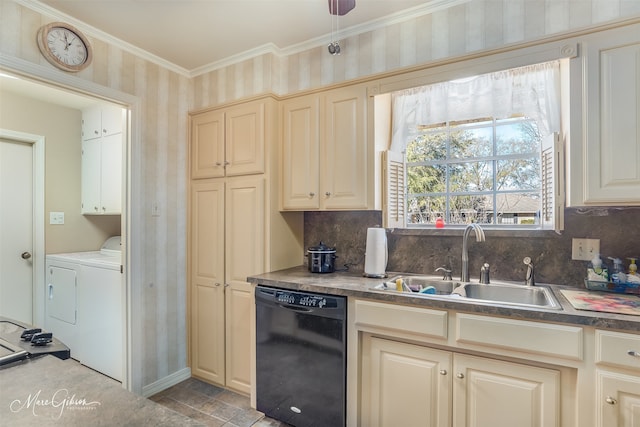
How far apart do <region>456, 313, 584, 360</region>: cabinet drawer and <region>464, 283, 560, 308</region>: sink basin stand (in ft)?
0.99

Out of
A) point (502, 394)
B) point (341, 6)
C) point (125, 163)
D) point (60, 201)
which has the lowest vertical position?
point (502, 394)

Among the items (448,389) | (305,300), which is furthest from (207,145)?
(448,389)

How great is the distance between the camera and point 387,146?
2.26m

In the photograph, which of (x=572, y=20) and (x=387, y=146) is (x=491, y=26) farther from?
(x=387, y=146)

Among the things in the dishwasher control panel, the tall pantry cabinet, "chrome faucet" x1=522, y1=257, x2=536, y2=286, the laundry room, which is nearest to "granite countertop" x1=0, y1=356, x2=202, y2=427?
the dishwasher control panel

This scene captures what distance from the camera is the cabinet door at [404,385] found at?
1.56 meters

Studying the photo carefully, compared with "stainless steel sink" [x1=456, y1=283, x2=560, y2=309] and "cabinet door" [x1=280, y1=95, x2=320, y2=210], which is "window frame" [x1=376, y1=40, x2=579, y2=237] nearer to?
"stainless steel sink" [x1=456, y1=283, x2=560, y2=309]

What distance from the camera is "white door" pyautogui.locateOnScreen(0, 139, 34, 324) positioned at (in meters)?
3.10

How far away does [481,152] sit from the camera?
6.95 ft

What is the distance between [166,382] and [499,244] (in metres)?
2.64

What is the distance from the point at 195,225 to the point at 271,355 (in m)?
1.28

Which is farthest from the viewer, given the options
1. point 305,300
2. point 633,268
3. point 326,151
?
point 326,151

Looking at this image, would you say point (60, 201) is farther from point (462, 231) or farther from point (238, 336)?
point (462, 231)

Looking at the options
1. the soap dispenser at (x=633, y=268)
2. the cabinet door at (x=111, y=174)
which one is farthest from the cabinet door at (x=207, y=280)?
the soap dispenser at (x=633, y=268)
